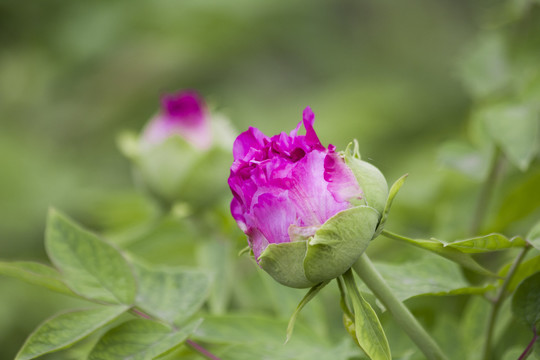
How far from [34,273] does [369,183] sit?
0.96 feet

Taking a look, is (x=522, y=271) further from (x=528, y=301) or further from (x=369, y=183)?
(x=369, y=183)

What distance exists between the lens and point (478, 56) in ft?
3.17

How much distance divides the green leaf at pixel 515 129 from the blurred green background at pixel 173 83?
1.89 ft

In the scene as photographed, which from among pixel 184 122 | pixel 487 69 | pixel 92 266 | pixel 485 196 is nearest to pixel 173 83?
pixel 184 122

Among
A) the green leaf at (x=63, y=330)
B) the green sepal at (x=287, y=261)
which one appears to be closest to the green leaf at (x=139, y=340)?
the green leaf at (x=63, y=330)

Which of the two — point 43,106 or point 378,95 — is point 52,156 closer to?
point 43,106

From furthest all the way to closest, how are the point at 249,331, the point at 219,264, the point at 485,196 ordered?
the point at 219,264
the point at 485,196
the point at 249,331

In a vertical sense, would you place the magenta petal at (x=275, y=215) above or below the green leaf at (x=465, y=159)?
above

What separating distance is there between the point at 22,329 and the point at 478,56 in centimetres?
120

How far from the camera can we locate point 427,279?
21.6 inches

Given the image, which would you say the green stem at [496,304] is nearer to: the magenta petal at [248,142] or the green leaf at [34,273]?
the magenta petal at [248,142]

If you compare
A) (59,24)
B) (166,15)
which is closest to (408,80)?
(166,15)

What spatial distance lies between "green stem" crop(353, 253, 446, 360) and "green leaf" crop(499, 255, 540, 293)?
9 cm

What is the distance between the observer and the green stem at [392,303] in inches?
18.6
